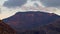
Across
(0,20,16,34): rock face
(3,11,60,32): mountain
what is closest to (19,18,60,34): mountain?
(3,11,60,32): mountain

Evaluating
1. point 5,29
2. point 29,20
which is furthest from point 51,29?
point 5,29

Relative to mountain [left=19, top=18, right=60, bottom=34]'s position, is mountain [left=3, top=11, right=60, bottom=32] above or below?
above

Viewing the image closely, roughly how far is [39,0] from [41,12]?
0.13 m

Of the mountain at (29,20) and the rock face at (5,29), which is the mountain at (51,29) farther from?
the rock face at (5,29)

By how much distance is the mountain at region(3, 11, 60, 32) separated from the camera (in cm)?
119

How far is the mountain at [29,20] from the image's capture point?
1186 millimetres

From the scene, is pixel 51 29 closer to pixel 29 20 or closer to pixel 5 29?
pixel 29 20

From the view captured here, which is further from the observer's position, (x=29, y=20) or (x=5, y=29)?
(x=29, y=20)

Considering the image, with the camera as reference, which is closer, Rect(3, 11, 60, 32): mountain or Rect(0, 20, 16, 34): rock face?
Rect(0, 20, 16, 34): rock face

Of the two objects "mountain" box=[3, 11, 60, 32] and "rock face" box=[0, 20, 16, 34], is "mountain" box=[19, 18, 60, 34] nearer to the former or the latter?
"mountain" box=[3, 11, 60, 32]

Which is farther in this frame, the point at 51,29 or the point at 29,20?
the point at 29,20

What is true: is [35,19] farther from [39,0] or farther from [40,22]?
[39,0]

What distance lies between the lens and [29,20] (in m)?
1.24

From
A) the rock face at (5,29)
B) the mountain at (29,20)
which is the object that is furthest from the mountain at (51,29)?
the rock face at (5,29)
